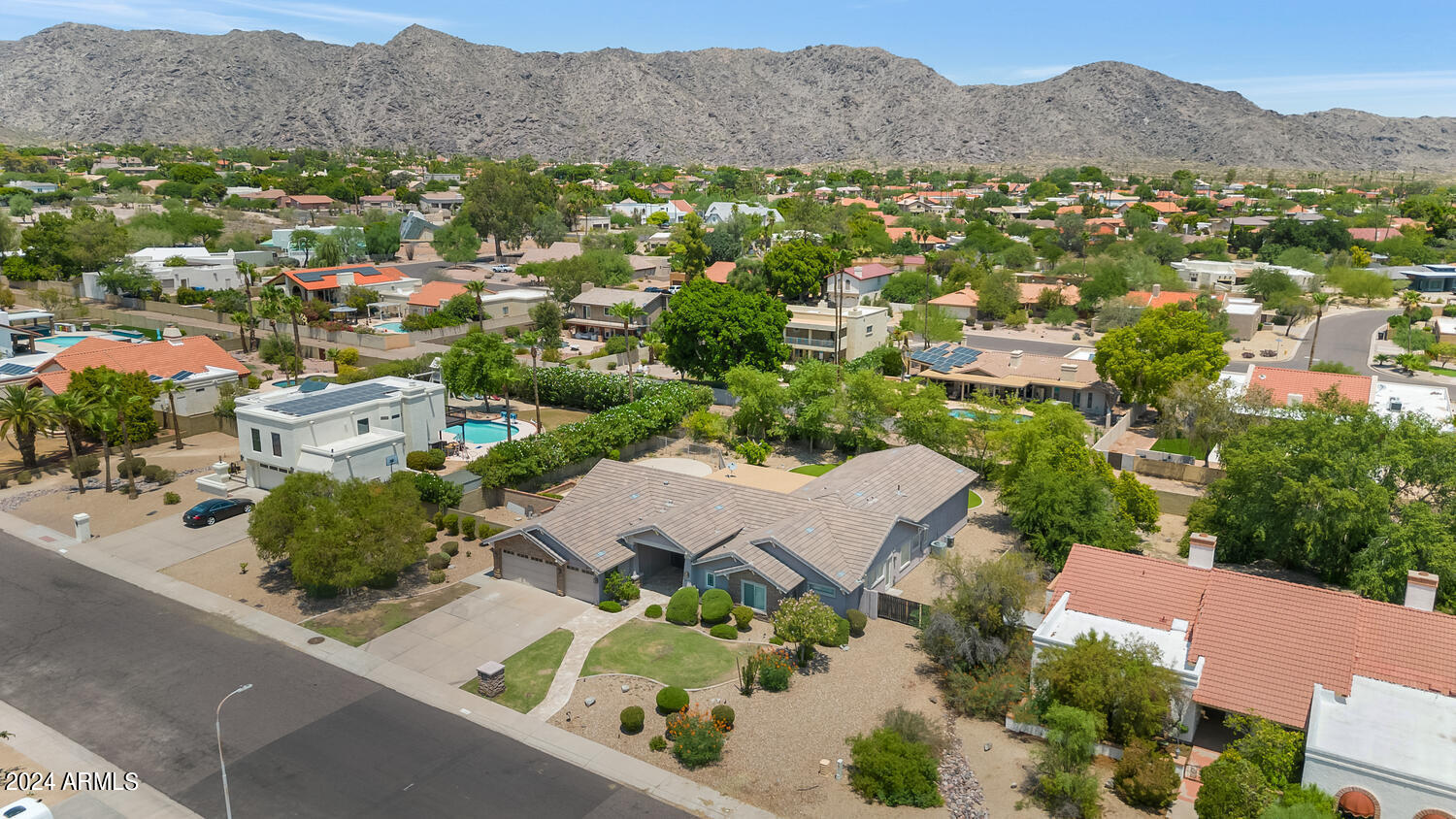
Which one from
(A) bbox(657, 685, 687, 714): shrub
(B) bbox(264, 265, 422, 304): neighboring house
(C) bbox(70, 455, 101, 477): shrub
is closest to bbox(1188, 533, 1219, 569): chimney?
(A) bbox(657, 685, 687, 714): shrub

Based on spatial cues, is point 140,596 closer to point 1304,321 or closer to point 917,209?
point 1304,321

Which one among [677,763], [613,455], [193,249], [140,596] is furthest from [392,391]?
[193,249]

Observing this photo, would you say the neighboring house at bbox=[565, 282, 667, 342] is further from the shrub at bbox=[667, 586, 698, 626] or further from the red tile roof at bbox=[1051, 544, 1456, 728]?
the red tile roof at bbox=[1051, 544, 1456, 728]

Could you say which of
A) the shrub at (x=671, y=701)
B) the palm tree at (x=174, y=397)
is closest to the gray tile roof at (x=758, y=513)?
the shrub at (x=671, y=701)

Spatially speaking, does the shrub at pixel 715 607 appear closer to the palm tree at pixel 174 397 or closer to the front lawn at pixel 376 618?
the front lawn at pixel 376 618

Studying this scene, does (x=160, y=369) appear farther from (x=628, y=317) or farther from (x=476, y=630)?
(x=476, y=630)

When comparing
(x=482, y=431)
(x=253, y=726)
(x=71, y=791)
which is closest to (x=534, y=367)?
(x=482, y=431)
